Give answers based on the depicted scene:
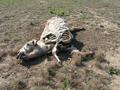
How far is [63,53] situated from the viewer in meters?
8.66

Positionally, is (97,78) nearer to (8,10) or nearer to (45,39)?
(45,39)

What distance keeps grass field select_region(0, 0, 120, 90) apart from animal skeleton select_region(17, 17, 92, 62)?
25cm

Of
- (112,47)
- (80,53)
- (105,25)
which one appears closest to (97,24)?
(105,25)

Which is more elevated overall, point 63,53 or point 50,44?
point 50,44

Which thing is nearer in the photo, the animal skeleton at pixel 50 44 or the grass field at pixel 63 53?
the grass field at pixel 63 53

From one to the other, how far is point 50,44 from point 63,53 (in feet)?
1.75

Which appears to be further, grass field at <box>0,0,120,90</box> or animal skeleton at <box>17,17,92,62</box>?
animal skeleton at <box>17,17,92,62</box>

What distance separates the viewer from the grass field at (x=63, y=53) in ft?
23.7

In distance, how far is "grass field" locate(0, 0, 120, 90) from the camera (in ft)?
23.7

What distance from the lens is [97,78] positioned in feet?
24.5

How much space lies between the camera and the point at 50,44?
340 inches

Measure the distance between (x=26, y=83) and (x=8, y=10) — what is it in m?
6.34

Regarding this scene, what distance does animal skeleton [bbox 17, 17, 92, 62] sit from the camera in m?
7.99

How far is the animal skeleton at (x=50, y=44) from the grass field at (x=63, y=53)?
247 millimetres
